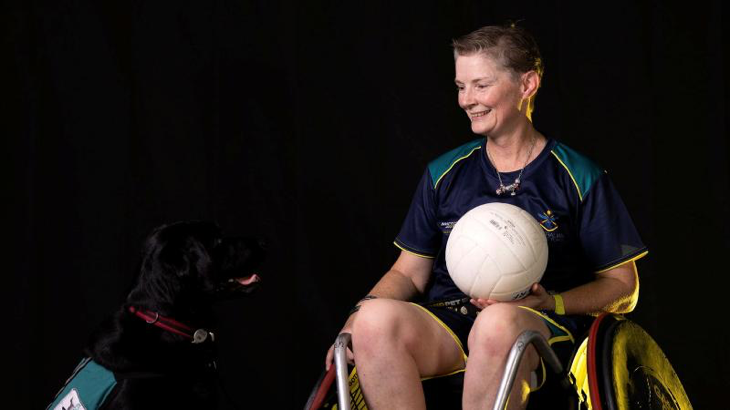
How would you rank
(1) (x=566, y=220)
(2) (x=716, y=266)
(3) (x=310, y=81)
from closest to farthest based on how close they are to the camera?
1. (1) (x=566, y=220)
2. (2) (x=716, y=266)
3. (3) (x=310, y=81)

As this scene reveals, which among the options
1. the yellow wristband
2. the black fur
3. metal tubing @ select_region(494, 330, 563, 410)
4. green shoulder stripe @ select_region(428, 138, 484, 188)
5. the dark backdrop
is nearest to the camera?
metal tubing @ select_region(494, 330, 563, 410)

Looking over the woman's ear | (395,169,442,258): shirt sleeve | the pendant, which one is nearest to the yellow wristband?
the pendant

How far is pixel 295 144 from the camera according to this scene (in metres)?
3.85

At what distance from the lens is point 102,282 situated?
380cm

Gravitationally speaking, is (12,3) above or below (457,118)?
above

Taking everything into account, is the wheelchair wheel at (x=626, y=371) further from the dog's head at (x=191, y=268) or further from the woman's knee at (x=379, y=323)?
the dog's head at (x=191, y=268)

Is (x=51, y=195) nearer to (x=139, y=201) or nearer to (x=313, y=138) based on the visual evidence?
(x=139, y=201)

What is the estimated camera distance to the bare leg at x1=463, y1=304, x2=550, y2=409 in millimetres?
2020

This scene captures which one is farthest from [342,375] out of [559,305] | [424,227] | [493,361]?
[424,227]

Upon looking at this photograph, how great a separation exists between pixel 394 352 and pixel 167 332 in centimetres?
81

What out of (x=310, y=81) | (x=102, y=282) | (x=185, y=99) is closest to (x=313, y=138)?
(x=310, y=81)

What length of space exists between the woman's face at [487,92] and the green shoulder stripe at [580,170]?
178 millimetres

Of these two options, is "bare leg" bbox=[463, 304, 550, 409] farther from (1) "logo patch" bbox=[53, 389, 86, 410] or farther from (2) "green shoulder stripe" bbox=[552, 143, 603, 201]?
(1) "logo patch" bbox=[53, 389, 86, 410]

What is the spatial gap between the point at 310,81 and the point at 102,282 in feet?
3.95
